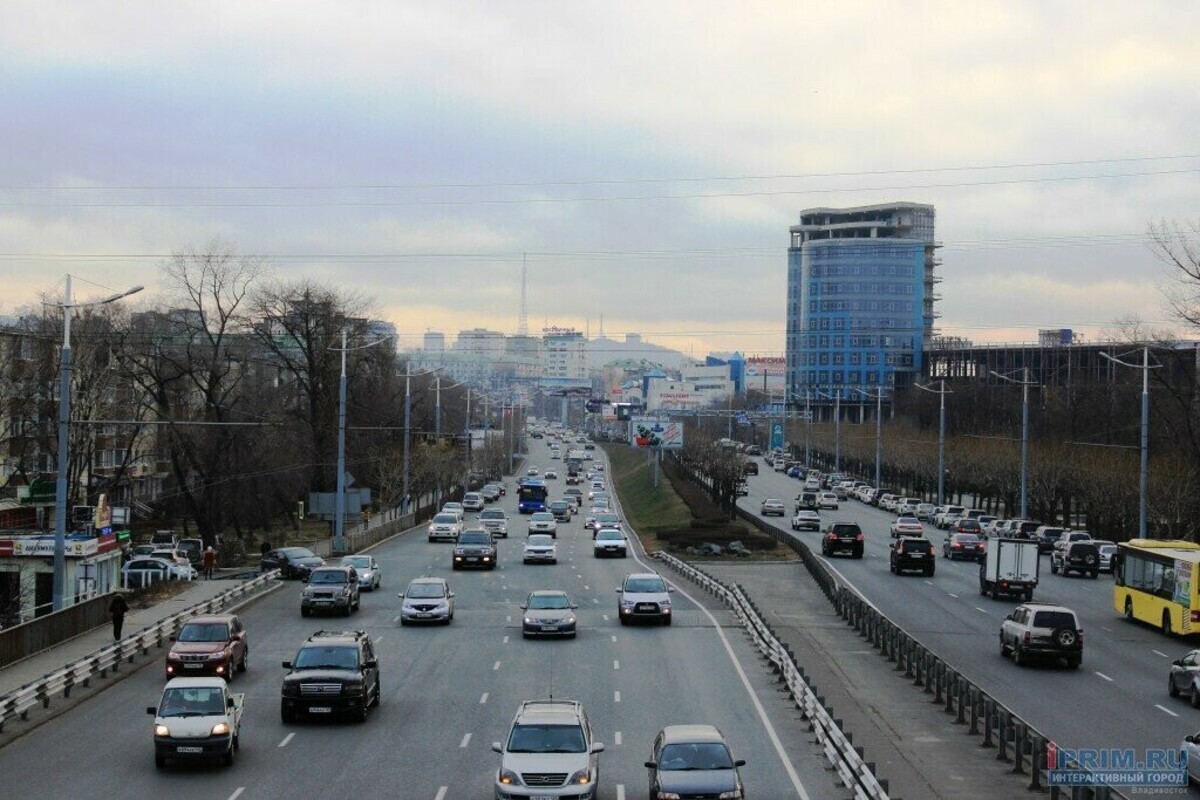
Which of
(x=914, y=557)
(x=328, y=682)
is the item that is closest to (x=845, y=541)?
(x=914, y=557)

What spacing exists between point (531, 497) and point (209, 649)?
80371mm

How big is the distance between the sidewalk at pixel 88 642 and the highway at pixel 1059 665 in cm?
1995

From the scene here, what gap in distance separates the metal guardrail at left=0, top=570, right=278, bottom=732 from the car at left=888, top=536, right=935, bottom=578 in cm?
2910

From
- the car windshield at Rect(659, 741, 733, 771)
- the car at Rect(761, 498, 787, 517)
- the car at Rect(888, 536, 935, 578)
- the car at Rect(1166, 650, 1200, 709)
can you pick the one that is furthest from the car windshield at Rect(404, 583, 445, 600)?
the car at Rect(761, 498, 787, 517)

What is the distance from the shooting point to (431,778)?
2206 centimetres

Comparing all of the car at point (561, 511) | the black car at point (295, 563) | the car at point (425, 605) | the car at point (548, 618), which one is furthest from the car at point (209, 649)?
the car at point (561, 511)

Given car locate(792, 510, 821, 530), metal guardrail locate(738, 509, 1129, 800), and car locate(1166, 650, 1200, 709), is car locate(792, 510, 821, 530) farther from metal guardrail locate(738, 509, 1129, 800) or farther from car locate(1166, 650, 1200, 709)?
car locate(1166, 650, 1200, 709)

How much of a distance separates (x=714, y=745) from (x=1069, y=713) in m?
12.5

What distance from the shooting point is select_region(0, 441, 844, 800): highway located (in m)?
21.8

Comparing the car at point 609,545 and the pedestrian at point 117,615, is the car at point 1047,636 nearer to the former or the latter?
the pedestrian at point 117,615

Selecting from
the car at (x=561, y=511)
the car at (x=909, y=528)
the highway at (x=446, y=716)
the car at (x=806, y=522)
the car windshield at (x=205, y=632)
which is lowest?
the car at (x=561, y=511)

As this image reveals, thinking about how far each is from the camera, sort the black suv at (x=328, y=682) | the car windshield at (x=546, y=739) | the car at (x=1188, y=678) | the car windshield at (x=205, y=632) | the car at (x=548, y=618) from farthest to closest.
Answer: the car at (x=548, y=618)
the car windshield at (x=205, y=632)
the car at (x=1188, y=678)
the black suv at (x=328, y=682)
the car windshield at (x=546, y=739)

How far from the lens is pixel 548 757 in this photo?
65.1ft

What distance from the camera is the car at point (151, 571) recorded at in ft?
187
